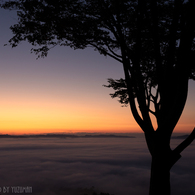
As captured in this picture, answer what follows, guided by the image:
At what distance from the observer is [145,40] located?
38.8ft

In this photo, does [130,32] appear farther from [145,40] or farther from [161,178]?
[161,178]

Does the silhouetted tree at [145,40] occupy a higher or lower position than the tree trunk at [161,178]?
higher

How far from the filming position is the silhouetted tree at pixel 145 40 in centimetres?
853

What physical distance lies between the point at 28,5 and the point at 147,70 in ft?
24.4

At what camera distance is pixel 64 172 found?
138875 millimetres

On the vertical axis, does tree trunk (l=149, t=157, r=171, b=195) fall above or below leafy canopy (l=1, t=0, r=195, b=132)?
below

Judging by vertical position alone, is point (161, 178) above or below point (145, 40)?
below

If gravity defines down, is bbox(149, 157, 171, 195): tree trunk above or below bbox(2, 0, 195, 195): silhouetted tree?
below

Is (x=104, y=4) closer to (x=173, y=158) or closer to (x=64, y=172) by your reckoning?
(x=173, y=158)

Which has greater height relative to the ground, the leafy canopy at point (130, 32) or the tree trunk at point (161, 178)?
the leafy canopy at point (130, 32)

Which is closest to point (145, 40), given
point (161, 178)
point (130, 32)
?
point (130, 32)

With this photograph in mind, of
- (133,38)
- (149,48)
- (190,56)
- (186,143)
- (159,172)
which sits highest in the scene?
(133,38)

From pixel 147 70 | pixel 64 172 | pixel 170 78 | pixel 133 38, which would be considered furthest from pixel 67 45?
pixel 64 172

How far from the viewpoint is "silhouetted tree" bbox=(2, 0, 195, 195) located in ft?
28.0
